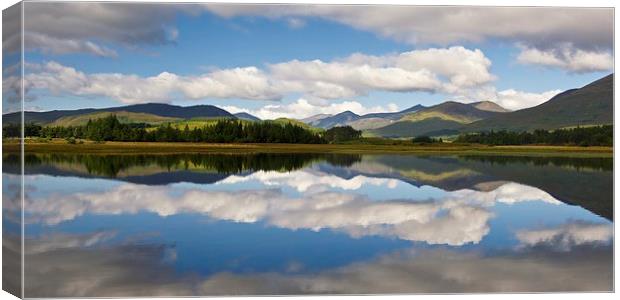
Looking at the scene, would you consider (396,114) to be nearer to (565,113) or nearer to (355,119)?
(355,119)

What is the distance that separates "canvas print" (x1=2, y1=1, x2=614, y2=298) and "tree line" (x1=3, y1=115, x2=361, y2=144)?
1.8 inches

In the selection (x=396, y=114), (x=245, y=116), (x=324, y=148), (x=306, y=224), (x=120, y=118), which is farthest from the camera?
(x=324, y=148)

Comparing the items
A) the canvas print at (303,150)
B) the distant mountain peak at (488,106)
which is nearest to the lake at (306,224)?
the canvas print at (303,150)

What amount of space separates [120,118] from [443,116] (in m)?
6.68

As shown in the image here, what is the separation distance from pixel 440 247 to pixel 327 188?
8.35ft

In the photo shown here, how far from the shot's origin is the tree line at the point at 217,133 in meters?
13.7

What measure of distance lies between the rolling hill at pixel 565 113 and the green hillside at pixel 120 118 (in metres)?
6.51

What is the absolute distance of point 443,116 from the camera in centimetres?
1428

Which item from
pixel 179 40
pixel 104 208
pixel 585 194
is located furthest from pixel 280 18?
pixel 585 194

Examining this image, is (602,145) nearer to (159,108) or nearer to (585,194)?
(585,194)

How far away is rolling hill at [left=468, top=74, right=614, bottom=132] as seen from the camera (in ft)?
44.8

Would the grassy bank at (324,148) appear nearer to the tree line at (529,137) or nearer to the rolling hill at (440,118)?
the tree line at (529,137)

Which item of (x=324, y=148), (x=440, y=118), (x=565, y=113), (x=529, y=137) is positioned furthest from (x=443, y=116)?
(x=324, y=148)

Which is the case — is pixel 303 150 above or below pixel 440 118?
below
